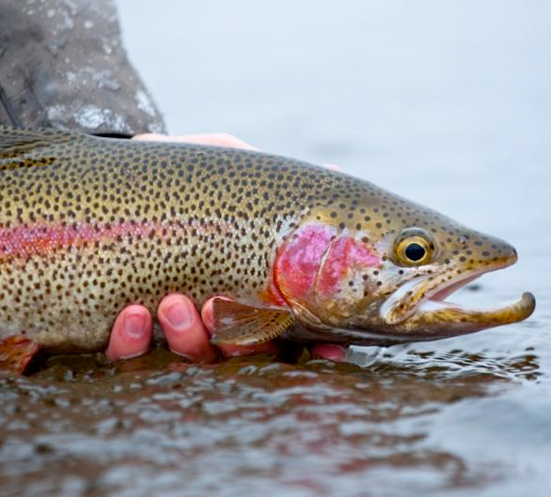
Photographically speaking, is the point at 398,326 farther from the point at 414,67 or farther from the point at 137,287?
the point at 414,67

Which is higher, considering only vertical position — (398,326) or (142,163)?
(142,163)

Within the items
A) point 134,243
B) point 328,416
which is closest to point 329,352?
point 134,243

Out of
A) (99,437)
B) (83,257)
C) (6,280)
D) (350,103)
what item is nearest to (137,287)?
(83,257)

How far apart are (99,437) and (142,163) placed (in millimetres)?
1652

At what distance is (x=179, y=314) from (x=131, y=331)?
214 millimetres

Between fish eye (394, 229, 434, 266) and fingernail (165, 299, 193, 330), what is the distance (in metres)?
0.89

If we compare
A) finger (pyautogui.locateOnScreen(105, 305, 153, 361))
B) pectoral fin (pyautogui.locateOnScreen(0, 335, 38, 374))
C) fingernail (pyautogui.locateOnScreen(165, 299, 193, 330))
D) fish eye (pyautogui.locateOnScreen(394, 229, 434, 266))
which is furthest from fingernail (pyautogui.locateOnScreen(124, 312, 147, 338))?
fish eye (pyautogui.locateOnScreen(394, 229, 434, 266))

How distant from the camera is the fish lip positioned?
4.09m

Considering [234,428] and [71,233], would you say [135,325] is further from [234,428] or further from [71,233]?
[234,428]

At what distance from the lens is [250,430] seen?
311 centimetres

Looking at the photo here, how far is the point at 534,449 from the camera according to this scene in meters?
3.13

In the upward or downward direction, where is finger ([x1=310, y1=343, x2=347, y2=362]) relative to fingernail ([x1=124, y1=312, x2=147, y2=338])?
downward

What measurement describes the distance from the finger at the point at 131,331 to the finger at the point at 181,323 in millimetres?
66

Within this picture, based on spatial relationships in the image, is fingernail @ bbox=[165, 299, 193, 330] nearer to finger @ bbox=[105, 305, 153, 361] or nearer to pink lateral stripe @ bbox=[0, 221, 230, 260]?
finger @ bbox=[105, 305, 153, 361]
